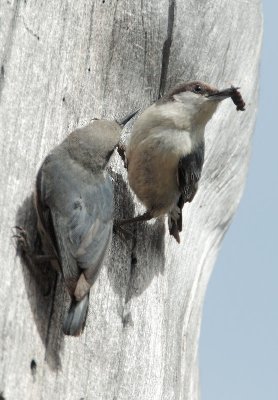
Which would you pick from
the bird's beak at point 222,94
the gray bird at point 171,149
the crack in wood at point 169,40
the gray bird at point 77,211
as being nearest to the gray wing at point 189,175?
the gray bird at point 171,149

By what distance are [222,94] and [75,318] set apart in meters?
1.53

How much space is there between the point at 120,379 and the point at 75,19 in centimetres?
149

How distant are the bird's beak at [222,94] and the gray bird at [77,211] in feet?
2.63

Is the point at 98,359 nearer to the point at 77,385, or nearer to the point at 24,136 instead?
the point at 77,385

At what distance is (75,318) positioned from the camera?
3.35 m

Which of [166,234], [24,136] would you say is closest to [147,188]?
[166,234]

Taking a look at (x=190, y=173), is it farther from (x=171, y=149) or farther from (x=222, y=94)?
(x=222, y=94)

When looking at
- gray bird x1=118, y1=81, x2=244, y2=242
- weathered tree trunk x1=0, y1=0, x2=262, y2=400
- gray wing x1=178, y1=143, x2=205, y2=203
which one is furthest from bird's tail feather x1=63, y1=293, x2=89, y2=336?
gray wing x1=178, y1=143, x2=205, y2=203

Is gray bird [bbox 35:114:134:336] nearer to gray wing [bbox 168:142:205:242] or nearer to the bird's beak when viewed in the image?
gray wing [bbox 168:142:205:242]

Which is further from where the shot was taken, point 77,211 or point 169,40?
point 169,40

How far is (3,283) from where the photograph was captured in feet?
10.8

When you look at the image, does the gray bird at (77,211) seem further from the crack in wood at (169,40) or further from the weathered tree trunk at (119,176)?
the crack in wood at (169,40)

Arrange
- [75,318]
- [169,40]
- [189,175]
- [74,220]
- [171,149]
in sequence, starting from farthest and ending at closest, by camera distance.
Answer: [171,149]
[189,175]
[169,40]
[74,220]
[75,318]

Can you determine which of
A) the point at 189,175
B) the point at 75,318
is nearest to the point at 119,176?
the point at 189,175
